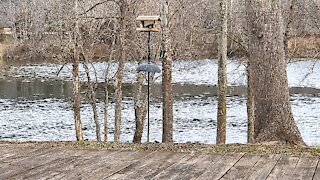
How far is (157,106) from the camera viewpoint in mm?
23094

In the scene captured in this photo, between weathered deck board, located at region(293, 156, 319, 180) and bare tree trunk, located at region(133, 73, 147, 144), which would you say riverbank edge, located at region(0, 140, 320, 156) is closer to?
weathered deck board, located at region(293, 156, 319, 180)

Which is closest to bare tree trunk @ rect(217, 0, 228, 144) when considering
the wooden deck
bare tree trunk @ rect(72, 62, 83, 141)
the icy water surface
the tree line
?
the tree line

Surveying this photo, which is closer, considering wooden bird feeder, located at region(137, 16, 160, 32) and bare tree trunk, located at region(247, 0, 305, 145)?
bare tree trunk, located at region(247, 0, 305, 145)

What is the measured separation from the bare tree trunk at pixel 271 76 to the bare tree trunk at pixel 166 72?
14.8ft

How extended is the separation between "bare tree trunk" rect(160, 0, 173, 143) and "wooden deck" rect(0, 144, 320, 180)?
6061 mm

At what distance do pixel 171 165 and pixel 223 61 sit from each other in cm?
630

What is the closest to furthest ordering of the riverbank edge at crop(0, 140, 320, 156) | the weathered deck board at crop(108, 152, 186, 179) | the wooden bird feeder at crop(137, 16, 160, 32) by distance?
the weathered deck board at crop(108, 152, 186, 179), the riverbank edge at crop(0, 140, 320, 156), the wooden bird feeder at crop(137, 16, 160, 32)

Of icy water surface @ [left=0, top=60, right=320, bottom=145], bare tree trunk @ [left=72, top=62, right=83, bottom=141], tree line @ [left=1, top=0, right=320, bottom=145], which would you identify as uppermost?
tree line @ [left=1, top=0, right=320, bottom=145]

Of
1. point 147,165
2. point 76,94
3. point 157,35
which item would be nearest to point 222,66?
point 76,94

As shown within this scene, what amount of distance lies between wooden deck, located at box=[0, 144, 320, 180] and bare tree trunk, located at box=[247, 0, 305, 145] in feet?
5.22

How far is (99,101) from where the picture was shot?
24.0 metres

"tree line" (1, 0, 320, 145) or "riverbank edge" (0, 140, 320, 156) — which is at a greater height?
"tree line" (1, 0, 320, 145)

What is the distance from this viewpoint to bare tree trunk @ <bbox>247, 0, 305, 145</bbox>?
650cm

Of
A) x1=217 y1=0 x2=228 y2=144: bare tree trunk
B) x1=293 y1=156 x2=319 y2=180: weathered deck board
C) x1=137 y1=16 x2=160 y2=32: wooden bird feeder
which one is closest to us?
x1=293 y1=156 x2=319 y2=180: weathered deck board
